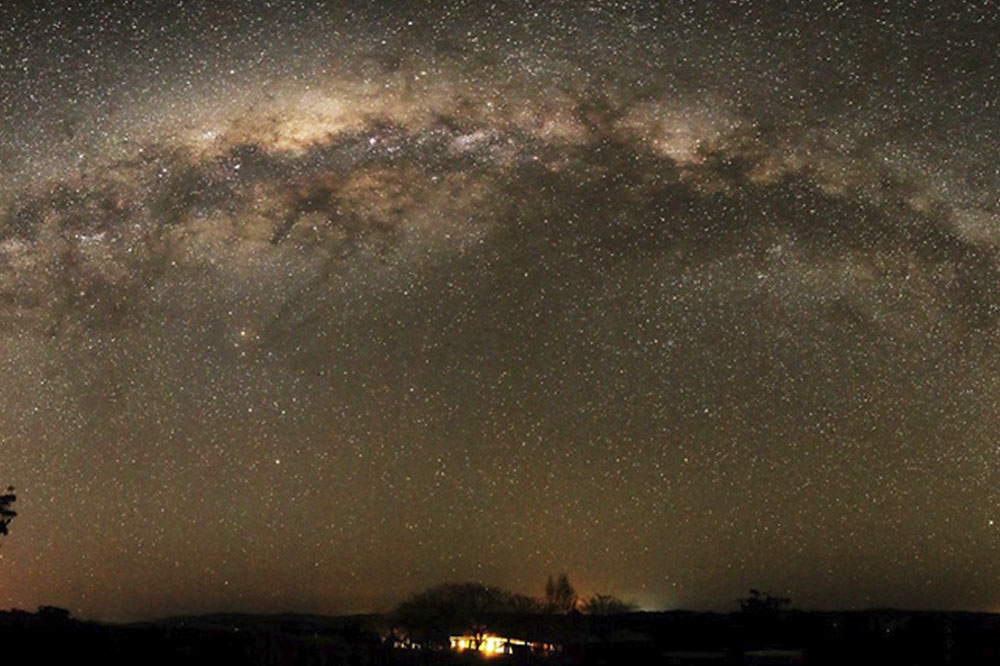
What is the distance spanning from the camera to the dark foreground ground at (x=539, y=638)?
795 inches

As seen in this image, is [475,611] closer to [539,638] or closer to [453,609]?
[453,609]

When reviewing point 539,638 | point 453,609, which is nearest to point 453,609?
point 453,609

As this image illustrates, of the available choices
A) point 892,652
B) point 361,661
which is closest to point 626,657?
point 892,652

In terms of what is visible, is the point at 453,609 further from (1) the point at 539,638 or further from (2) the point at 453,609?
(1) the point at 539,638

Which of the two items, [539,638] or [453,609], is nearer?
[539,638]

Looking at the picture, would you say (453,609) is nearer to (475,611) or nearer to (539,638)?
(475,611)

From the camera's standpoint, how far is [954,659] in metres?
29.8

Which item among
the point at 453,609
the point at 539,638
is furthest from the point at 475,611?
the point at 539,638

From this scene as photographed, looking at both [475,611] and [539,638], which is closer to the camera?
[539,638]

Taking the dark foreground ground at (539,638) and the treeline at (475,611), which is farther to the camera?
the treeline at (475,611)

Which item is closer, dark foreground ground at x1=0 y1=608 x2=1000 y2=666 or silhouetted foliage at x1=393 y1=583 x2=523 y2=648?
dark foreground ground at x1=0 y1=608 x2=1000 y2=666

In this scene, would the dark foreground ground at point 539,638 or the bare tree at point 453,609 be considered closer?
the dark foreground ground at point 539,638

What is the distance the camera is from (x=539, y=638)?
43.8 meters

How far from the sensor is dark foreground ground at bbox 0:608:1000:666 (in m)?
20.2
